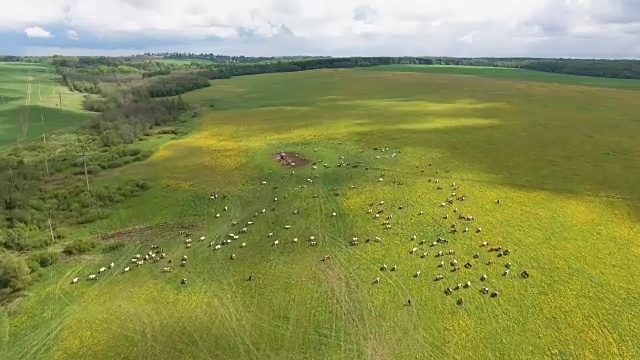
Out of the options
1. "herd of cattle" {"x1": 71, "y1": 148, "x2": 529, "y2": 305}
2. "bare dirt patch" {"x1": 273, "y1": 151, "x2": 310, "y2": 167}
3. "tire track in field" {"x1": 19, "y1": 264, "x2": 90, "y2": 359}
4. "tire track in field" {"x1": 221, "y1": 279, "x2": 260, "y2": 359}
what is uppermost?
"bare dirt patch" {"x1": 273, "y1": 151, "x2": 310, "y2": 167}

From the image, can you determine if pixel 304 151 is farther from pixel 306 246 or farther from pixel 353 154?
pixel 306 246

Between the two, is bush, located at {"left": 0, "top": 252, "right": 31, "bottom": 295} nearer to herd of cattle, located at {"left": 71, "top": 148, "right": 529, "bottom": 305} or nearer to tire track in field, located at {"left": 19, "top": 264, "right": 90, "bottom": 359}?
herd of cattle, located at {"left": 71, "top": 148, "right": 529, "bottom": 305}

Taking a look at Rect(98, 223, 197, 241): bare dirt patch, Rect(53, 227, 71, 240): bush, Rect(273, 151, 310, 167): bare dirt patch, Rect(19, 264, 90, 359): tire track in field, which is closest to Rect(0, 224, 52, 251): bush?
Rect(53, 227, 71, 240): bush

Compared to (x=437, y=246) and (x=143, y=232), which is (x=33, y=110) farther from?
(x=437, y=246)

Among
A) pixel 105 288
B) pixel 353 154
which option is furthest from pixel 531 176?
pixel 105 288

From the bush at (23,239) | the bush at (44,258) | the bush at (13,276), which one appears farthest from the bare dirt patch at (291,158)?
the bush at (13,276)

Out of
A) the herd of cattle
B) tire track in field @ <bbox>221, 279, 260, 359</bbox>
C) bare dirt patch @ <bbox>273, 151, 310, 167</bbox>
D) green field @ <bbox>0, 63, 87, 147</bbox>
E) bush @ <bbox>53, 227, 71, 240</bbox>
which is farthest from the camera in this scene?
green field @ <bbox>0, 63, 87, 147</bbox>

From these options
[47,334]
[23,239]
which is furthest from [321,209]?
[23,239]
